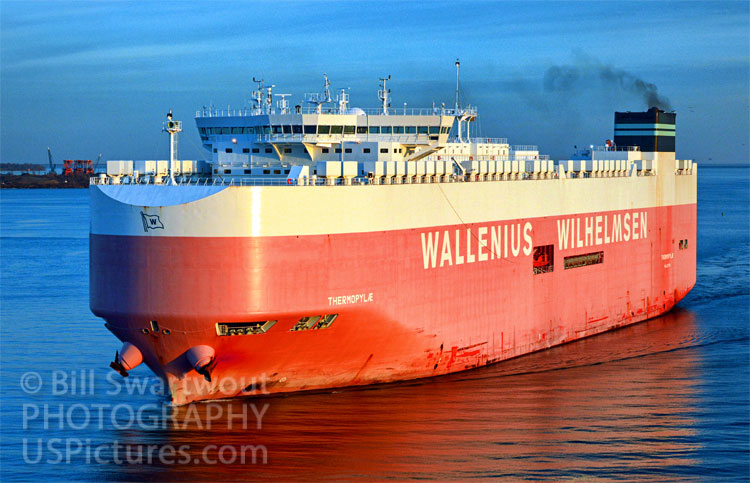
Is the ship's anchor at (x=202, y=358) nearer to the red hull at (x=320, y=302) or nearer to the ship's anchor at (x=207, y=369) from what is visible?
the ship's anchor at (x=207, y=369)

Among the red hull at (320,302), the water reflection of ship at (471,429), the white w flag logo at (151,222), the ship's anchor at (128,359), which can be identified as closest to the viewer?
the water reflection of ship at (471,429)

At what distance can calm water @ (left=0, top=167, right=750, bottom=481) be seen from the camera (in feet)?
60.8

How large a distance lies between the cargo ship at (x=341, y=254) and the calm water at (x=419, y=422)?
895 mm

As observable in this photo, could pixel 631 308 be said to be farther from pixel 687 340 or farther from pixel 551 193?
pixel 551 193

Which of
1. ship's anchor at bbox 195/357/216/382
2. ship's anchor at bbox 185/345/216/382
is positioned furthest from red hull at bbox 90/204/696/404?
ship's anchor at bbox 195/357/216/382

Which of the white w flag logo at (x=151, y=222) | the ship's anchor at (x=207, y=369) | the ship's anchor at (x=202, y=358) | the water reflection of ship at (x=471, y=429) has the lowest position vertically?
the water reflection of ship at (x=471, y=429)

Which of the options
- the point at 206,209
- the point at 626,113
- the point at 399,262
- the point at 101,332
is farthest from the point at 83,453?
the point at 626,113

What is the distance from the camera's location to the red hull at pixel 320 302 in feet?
66.7

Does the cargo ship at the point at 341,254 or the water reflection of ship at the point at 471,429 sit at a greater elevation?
the cargo ship at the point at 341,254

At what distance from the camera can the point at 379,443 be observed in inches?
781

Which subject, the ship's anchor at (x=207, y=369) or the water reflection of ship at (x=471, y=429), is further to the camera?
the ship's anchor at (x=207, y=369)

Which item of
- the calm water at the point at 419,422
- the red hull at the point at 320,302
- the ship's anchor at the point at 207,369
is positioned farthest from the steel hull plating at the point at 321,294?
the calm water at the point at 419,422

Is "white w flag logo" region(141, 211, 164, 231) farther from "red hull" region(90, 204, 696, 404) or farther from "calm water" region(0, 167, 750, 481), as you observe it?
"calm water" region(0, 167, 750, 481)

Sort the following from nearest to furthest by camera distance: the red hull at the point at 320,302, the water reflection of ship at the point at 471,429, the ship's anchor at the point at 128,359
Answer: the water reflection of ship at the point at 471,429 < the red hull at the point at 320,302 < the ship's anchor at the point at 128,359
